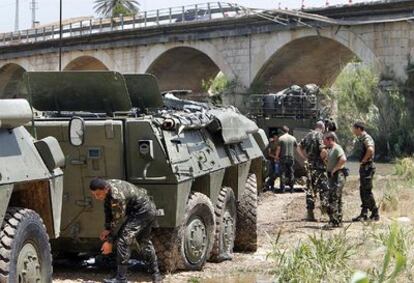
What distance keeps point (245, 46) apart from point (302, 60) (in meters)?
2.99

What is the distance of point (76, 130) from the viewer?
775 cm

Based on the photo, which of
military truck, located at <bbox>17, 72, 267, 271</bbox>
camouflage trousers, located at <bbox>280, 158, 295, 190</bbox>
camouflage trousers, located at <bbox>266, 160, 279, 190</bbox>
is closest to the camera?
military truck, located at <bbox>17, 72, 267, 271</bbox>

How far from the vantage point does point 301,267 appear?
705cm

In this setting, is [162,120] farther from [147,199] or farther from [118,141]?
[147,199]

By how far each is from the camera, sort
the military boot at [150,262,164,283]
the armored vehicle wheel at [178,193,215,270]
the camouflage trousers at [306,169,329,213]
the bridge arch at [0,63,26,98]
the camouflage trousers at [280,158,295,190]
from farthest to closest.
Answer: the bridge arch at [0,63,26,98] → the camouflage trousers at [280,158,295,190] → the camouflage trousers at [306,169,329,213] → the armored vehicle wheel at [178,193,215,270] → the military boot at [150,262,164,283]

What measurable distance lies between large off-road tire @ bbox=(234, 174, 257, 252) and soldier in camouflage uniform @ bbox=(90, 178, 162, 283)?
2.72 m

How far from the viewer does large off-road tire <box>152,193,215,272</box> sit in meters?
8.02

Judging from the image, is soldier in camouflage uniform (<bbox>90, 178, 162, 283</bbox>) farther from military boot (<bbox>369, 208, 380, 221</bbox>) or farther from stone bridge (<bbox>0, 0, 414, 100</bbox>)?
stone bridge (<bbox>0, 0, 414, 100</bbox>)

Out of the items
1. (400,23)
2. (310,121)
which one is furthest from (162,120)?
(400,23)

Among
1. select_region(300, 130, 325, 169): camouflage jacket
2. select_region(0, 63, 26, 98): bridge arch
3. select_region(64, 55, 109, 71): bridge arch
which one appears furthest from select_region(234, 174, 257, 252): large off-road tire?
select_region(0, 63, 26, 98): bridge arch

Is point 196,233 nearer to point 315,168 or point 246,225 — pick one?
point 246,225

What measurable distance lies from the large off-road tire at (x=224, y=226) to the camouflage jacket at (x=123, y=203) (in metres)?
1.79

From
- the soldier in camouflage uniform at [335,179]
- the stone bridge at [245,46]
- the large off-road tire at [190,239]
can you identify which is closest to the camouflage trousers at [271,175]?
the soldier in camouflage uniform at [335,179]

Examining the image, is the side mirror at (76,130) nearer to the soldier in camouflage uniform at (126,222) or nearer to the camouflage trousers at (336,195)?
the soldier in camouflage uniform at (126,222)
